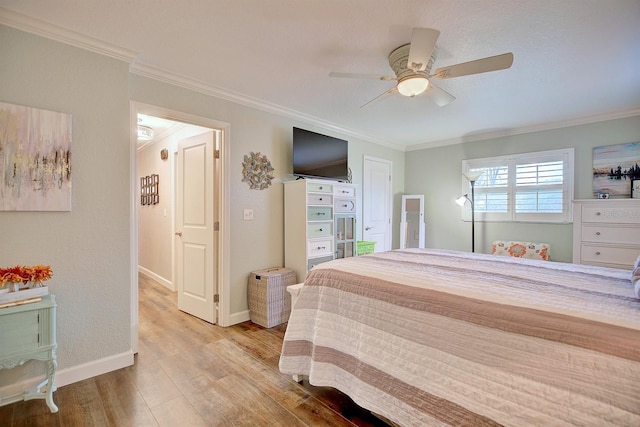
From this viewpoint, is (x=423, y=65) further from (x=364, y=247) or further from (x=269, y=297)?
(x=364, y=247)

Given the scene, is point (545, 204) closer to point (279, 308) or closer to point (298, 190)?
point (298, 190)

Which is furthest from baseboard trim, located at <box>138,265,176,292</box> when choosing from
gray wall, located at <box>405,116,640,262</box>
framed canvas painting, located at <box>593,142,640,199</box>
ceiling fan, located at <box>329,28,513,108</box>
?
framed canvas painting, located at <box>593,142,640,199</box>

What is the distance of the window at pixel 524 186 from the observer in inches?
150

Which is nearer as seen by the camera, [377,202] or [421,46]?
[421,46]

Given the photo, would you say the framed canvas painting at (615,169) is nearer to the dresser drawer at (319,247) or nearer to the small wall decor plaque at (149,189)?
the dresser drawer at (319,247)

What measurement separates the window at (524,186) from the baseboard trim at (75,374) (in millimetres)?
4736

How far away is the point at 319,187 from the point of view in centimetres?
329

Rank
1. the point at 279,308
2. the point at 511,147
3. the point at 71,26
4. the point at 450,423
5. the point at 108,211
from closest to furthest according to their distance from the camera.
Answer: the point at 450,423, the point at 71,26, the point at 108,211, the point at 279,308, the point at 511,147

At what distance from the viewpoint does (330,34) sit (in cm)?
196

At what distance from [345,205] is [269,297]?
144cm

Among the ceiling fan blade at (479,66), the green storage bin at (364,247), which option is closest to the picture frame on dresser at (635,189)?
the ceiling fan blade at (479,66)

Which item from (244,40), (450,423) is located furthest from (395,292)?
(244,40)

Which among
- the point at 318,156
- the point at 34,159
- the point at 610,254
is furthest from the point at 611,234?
the point at 34,159

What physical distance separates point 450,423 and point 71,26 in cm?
312
